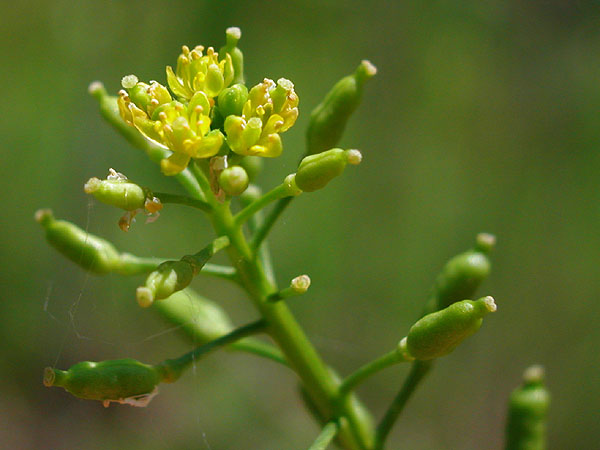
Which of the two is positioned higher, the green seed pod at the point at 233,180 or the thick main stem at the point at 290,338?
the green seed pod at the point at 233,180

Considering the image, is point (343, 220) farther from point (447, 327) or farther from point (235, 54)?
point (447, 327)

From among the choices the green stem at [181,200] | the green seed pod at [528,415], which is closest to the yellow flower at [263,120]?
the green stem at [181,200]

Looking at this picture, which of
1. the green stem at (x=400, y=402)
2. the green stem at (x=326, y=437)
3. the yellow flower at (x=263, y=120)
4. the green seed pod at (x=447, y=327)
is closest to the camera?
the green seed pod at (x=447, y=327)

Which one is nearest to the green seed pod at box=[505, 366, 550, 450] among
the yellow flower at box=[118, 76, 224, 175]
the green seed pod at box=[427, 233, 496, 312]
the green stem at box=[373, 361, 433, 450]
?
the green stem at box=[373, 361, 433, 450]

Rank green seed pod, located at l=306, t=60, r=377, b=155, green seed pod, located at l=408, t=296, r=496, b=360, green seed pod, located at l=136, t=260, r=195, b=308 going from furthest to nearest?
green seed pod, located at l=306, t=60, r=377, b=155
green seed pod, located at l=408, t=296, r=496, b=360
green seed pod, located at l=136, t=260, r=195, b=308

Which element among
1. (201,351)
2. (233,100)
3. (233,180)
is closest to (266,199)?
(233,180)

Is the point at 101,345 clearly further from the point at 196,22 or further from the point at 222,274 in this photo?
the point at 222,274

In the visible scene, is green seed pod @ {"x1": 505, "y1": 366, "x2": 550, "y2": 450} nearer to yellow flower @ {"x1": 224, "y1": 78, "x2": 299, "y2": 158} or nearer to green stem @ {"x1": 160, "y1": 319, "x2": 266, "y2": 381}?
→ green stem @ {"x1": 160, "y1": 319, "x2": 266, "y2": 381}

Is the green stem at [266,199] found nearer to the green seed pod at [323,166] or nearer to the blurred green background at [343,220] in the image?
the green seed pod at [323,166]
